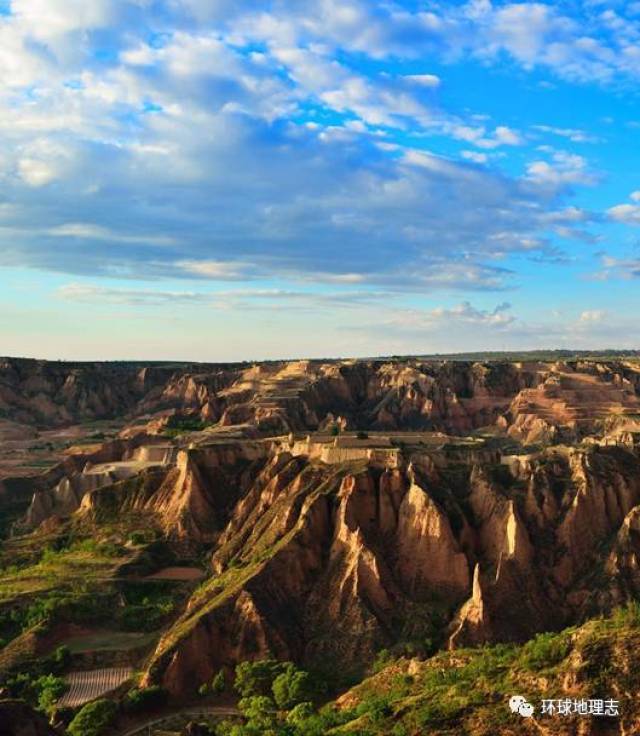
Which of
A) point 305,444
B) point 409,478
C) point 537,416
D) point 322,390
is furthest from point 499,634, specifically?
point 322,390

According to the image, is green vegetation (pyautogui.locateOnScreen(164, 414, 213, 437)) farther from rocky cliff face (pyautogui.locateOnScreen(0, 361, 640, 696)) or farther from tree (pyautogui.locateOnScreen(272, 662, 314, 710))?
tree (pyautogui.locateOnScreen(272, 662, 314, 710))

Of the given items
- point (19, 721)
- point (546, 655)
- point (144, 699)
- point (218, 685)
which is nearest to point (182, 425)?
point (218, 685)

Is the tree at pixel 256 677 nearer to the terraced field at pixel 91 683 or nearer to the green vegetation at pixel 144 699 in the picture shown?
the green vegetation at pixel 144 699

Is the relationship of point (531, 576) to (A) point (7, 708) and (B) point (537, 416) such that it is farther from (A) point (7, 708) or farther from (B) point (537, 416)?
(B) point (537, 416)

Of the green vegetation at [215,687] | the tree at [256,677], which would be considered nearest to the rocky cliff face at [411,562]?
the green vegetation at [215,687]

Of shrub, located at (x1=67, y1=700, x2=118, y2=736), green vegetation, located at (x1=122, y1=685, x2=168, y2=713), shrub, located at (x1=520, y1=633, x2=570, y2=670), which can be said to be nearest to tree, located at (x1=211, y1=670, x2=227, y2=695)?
green vegetation, located at (x1=122, y1=685, x2=168, y2=713)

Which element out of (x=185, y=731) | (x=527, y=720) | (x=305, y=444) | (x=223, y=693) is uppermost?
(x=305, y=444)
